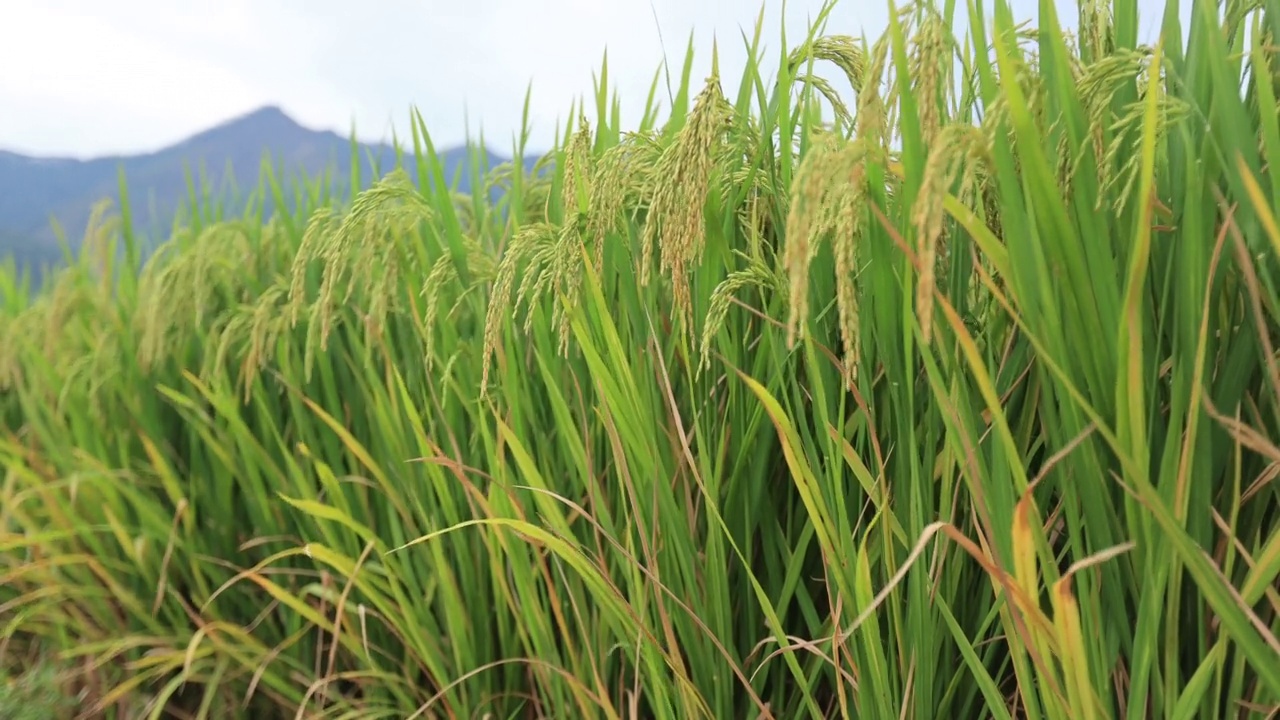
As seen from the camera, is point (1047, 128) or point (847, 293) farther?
point (1047, 128)

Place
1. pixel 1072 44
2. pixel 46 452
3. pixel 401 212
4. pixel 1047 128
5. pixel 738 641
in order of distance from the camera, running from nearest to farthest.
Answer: pixel 1047 128, pixel 1072 44, pixel 738 641, pixel 401 212, pixel 46 452

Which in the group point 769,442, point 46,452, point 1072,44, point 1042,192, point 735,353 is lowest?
point 46,452

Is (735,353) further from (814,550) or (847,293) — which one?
(847,293)

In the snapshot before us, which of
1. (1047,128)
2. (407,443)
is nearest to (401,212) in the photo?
(407,443)

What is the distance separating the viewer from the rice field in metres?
0.68

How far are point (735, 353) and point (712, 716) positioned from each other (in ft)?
1.44

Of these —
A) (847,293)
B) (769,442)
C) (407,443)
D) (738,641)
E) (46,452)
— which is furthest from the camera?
(46,452)

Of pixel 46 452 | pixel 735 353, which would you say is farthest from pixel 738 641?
pixel 46 452

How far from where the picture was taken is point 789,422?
0.86 m

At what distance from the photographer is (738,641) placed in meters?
1.09

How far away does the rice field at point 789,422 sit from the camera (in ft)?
2.23

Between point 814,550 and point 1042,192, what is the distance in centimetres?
54

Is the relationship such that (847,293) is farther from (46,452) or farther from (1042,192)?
(46,452)

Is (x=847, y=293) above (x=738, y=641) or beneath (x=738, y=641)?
above
